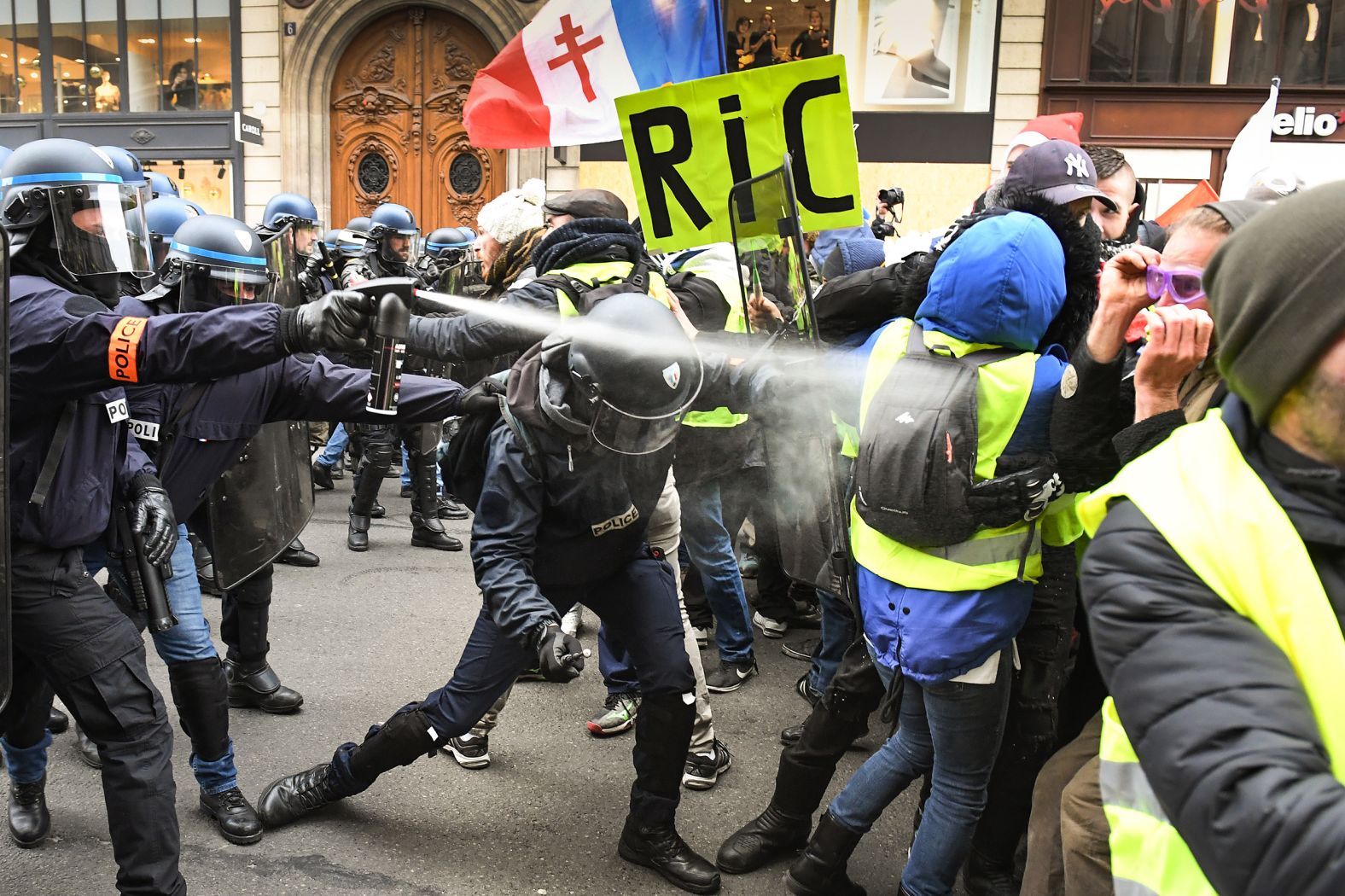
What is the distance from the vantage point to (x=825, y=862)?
121 inches

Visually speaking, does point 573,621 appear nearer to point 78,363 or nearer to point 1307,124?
point 78,363

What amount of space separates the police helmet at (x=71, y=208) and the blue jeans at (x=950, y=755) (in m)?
2.40

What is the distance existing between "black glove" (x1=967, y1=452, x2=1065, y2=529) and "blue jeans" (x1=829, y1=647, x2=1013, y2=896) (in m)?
0.36

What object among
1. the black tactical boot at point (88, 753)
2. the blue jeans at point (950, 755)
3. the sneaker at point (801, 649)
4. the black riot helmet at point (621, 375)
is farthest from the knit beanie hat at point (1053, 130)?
the black tactical boot at point (88, 753)

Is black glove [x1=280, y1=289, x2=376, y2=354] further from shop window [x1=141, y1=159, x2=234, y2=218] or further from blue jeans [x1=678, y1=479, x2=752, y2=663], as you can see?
shop window [x1=141, y1=159, x2=234, y2=218]

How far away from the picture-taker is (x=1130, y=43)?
14.3 m

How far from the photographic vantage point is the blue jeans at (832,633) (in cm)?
425

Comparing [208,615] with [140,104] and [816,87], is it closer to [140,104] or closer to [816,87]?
[816,87]

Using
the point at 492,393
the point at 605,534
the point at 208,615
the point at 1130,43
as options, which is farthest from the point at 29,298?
the point at 1130,43

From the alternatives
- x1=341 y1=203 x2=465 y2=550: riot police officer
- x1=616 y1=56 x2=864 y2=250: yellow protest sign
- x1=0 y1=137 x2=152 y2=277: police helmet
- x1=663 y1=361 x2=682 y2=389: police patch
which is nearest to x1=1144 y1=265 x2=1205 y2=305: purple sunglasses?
x1=616 y1=56 x2=864 y2=250: yellow protest sign

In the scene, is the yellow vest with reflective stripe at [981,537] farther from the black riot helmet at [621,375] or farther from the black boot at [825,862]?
the black boot at [825,862]

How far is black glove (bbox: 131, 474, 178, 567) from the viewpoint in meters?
3.19

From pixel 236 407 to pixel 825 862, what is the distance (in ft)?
7.67

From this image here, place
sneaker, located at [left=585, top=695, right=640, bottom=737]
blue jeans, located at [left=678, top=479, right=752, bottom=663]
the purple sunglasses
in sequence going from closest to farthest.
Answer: the purple sunglasses
sneaker, located at [left=585, top=695, right=640, bottom=737]
blue jeans, located at [left=678, top=479, right=752, bottom=663]
